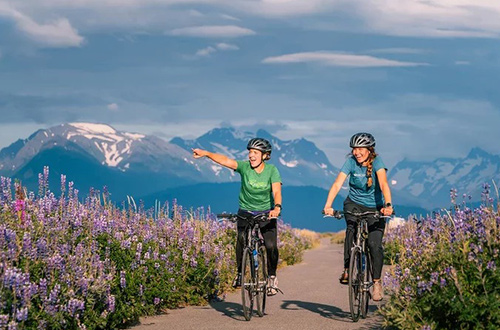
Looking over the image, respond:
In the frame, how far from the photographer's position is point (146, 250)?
38.5 feet

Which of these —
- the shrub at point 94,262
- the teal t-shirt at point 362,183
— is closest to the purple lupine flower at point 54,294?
the shrub at point 94,262

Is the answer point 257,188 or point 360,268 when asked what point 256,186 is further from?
point 360,268

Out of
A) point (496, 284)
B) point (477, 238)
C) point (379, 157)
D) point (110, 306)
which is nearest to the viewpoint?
point (496, 284)

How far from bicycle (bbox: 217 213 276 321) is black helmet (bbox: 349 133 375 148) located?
160cm

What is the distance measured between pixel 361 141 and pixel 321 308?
305cm

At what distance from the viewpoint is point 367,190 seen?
11164mm

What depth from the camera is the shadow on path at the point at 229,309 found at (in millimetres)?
11656

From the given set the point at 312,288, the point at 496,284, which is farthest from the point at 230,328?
the point at 312,288

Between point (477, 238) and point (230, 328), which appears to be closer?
point (477, 238)

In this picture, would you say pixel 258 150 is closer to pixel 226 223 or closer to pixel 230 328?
pixel 230 328

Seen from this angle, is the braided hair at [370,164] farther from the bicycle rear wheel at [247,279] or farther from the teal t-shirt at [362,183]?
the bicycle rear wheel at [247,279]

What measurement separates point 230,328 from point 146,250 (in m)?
1.99

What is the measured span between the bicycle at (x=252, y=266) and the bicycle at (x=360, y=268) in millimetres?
1319

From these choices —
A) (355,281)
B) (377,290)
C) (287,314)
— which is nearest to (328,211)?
(355,281)
